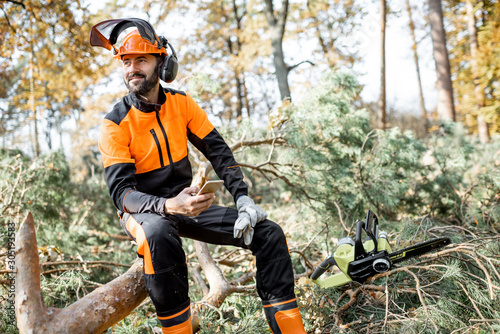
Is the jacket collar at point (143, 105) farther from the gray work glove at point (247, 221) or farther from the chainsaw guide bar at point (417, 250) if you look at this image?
the chainsaw guide bar at point (417, 250)

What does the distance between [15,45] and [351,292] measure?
24.7ft

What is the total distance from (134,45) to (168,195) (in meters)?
0.97

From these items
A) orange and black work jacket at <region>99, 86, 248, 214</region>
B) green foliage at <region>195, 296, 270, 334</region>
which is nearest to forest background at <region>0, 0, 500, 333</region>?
green foliage at <region>195, 296, 270, 334</region>

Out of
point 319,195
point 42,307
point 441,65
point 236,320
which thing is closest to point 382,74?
point 441,65

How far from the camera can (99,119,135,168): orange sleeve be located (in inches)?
76.1

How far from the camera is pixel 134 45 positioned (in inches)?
81.8

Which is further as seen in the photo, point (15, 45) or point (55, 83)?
Result: point (55, 83)

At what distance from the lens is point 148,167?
2.09 metres

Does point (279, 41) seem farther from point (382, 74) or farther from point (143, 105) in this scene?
point (143, 105)

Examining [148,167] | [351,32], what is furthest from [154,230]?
[351,32]

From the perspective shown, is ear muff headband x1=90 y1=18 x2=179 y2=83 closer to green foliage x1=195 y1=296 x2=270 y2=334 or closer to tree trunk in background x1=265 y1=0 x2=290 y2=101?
green foliage x1=195 y1=296 x2=270 y2=334

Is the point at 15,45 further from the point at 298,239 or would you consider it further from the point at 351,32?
the point at 351,32

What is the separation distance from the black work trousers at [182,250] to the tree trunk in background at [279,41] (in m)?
5.39

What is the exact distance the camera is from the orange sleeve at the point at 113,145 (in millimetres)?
1933
